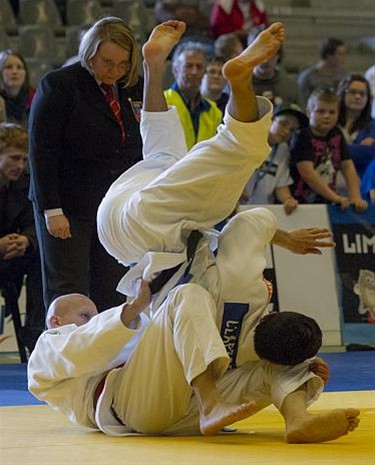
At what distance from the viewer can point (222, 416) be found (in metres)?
3.41

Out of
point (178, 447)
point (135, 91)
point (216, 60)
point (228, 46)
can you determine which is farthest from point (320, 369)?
point (228, 46)

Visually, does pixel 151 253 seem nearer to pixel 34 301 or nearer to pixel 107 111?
pixel 107 111

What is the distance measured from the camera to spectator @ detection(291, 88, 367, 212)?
757cm

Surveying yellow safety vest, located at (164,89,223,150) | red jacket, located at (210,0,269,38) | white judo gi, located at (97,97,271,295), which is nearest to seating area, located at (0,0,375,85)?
red jacket, located at (210,0,269,38)

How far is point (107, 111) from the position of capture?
5.18 m

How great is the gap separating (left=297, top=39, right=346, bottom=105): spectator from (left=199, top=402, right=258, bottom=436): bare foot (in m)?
A: 6.37

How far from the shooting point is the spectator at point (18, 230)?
6586 mm

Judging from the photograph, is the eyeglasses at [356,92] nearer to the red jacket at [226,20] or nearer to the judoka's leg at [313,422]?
the red jacket at [226,20]

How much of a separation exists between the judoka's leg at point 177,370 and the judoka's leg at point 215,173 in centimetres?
23

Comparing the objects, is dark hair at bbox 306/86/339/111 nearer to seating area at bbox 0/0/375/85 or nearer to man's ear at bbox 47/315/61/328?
seating area at bbox 0/0/375/85

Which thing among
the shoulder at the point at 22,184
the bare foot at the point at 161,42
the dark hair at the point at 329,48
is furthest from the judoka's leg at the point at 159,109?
the dark hair at the point at 329,48

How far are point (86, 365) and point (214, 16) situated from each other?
7.32 m

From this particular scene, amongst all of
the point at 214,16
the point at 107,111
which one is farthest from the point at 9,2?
the point at 107,111

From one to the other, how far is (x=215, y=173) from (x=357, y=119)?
4716mm
